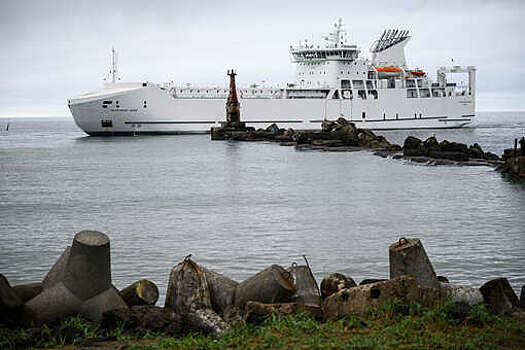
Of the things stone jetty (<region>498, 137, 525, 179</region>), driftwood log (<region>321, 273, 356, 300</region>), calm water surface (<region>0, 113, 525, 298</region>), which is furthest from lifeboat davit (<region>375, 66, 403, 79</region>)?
driftwood log (<region>321, 273, 356, 300</region>)

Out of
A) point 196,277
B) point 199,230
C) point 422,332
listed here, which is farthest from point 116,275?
point 422,332

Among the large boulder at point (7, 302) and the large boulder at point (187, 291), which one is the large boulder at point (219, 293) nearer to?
the large boulder at point (187, 291)

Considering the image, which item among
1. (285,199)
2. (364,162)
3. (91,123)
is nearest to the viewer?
(285,199)

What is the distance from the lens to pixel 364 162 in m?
27.3

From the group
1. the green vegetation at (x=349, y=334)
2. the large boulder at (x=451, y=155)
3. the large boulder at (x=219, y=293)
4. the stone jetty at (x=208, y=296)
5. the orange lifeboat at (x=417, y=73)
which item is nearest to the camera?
the green vegetation at (x=349, y=334)

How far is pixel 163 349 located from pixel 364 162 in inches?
917

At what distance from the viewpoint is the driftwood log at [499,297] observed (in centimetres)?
571

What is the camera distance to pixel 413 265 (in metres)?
5.98

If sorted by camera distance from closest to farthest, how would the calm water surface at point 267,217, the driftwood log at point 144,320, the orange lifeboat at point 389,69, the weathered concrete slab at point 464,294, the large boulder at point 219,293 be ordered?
the driftwood log at point 144,320 → the weathered concrete slab at point 464,294 → the large boulder at point 219,293 → the calm water surface at point 267,217 → the orange lifeboat at point 389,69

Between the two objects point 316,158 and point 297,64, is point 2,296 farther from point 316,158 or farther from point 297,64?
point 297,64

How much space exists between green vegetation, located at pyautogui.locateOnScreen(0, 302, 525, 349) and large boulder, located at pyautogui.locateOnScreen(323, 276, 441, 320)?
0.10m

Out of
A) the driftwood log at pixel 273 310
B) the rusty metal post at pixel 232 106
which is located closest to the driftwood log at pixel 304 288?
the driftwood log at pixel 273 310

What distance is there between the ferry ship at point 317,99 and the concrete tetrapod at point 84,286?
45934mm

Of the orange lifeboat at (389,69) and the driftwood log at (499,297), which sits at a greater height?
the orange lifeboat at (389,69)
